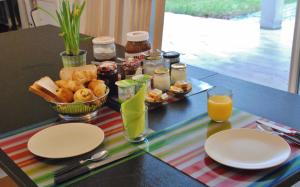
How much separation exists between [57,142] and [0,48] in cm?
119

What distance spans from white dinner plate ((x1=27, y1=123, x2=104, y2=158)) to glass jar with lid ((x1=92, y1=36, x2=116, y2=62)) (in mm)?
545

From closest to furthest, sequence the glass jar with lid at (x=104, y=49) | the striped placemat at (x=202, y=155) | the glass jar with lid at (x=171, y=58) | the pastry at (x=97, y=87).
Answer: the striped placemat at (x=202, y=155)
the pastry at (x=97, y=87)
the glass jar with lid at (x=171, y=58)
the glass jar with lid at (x=104, y=49)

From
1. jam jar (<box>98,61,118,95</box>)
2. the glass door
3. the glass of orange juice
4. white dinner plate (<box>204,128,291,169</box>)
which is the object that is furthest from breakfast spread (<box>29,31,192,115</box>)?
the glass door

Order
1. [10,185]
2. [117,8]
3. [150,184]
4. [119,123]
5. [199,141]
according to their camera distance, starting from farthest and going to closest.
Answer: [117,8] → [10,185] → [119,123] → [199,141] → [150,184]

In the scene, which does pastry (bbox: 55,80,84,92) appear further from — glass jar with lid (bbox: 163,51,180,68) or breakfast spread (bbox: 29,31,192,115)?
glass jar with lid (bbox: 163,51,180,68)

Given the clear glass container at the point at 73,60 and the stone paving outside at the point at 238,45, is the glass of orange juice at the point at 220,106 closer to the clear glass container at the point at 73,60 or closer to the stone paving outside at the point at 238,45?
the clear glass container at the point at 73,60

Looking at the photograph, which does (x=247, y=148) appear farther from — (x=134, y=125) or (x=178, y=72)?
(x=178, y=72)

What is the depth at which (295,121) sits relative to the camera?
1136 millimetres

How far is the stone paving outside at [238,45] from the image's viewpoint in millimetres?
2359

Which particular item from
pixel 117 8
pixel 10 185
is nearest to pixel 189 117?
pixel 10 185

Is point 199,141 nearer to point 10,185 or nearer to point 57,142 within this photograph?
point 57,142

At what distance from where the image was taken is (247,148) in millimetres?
996

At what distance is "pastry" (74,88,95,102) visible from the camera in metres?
1.18

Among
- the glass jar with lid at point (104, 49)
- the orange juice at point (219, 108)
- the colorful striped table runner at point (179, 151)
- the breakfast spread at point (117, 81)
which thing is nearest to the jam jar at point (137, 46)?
the breakfast spread at point (117, 81)
